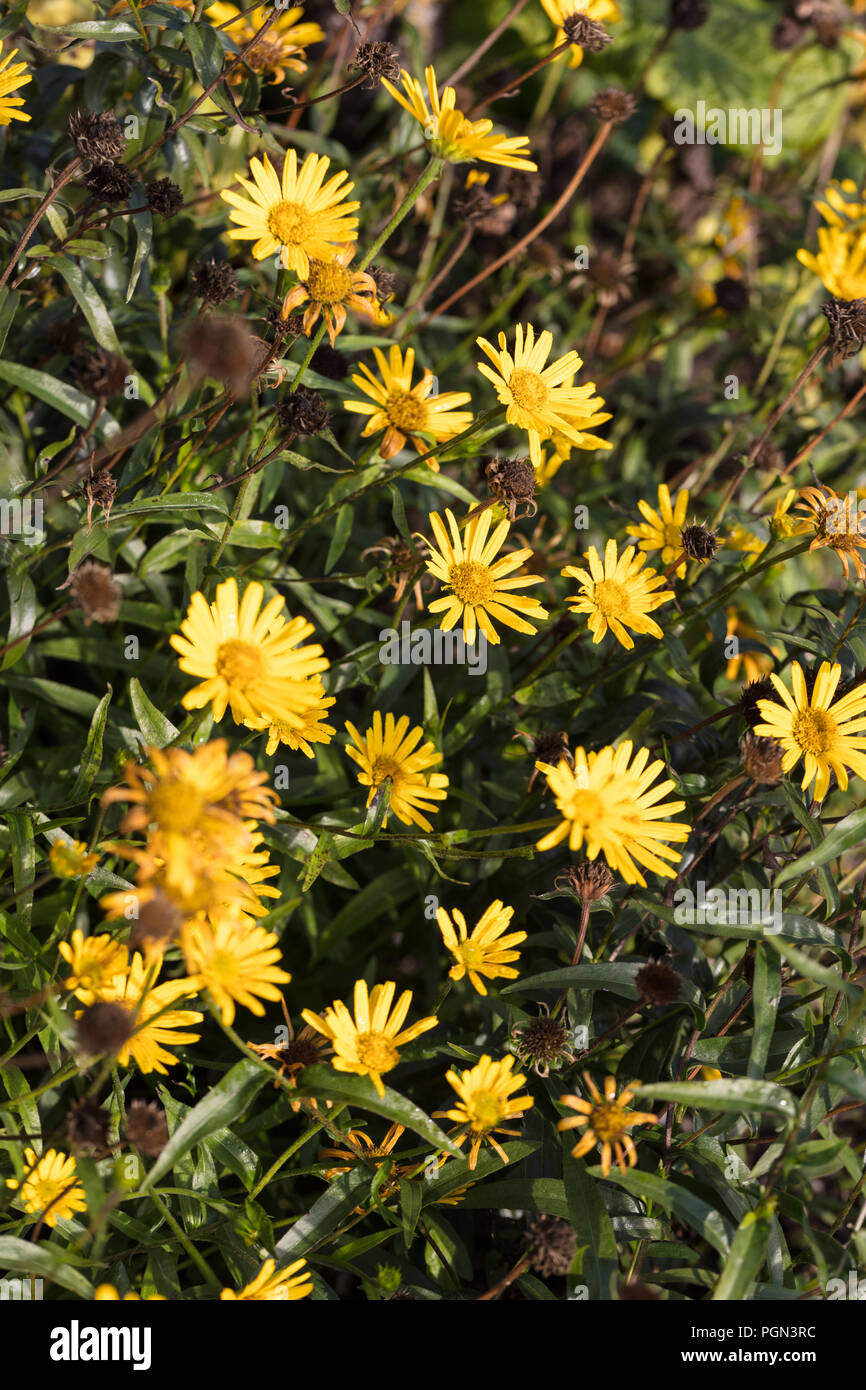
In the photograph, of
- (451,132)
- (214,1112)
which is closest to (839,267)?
(451,132)

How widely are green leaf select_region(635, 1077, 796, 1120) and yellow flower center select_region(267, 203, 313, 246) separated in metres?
1.24

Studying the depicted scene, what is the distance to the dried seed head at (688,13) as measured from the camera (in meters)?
2.71

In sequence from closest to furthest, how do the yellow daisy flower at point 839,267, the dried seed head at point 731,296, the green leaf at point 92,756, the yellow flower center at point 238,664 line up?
the yellow flower center at point 238,664, the green leaf at point 92,756, the yellow daisy flower at point 839,267, the dried seed head at point 731,296

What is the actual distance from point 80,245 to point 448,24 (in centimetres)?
292

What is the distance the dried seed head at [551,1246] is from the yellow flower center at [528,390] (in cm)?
111

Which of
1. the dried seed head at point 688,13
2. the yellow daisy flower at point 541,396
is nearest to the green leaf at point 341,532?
the yellow daisy flower at point 541,396

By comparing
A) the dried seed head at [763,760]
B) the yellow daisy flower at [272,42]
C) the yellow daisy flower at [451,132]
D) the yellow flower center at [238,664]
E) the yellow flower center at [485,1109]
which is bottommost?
the yellow flower center at [485,1109]

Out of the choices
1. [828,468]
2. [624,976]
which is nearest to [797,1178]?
[624,976]

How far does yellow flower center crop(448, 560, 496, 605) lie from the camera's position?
5.47 feet

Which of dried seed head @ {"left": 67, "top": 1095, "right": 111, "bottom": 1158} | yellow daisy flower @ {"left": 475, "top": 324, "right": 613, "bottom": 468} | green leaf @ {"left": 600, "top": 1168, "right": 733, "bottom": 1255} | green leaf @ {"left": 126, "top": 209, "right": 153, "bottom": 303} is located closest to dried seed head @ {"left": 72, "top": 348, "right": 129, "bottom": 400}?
green leaf @ {"left": 126, "top": 209, "right": 153, "bottom": 303}

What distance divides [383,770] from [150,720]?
350 millimetres

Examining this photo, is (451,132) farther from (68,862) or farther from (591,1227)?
(591,1227)

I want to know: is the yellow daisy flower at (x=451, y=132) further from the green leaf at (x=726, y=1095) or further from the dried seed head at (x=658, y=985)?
the green leaf at (x=726, y=1095)

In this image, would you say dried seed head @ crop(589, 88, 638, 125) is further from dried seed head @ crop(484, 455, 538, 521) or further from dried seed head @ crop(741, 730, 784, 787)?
dried seed head @ crop(741, 730, 784, 787)
